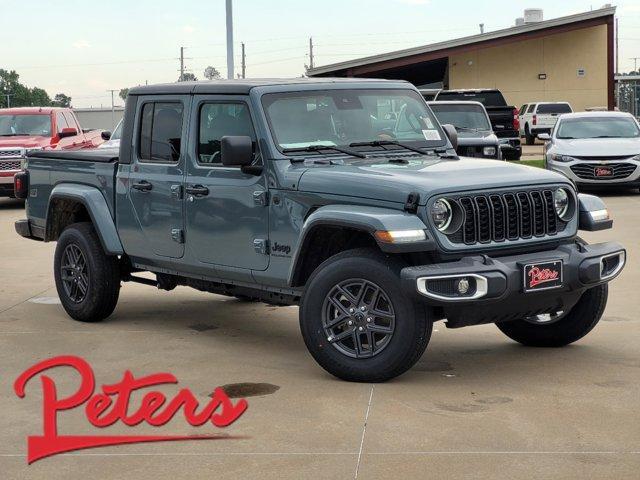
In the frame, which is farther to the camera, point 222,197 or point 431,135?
point 431,135

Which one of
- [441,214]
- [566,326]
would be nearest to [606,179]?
[566,326]

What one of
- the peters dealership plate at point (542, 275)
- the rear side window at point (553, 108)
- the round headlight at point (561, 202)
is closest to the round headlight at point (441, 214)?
the peters dealership plate at point (542, 275)

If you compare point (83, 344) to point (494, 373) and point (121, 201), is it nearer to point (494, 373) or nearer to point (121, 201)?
point (121, 201)

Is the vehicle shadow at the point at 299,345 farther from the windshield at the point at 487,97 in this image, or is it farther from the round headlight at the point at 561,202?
the windshield at the point at 487,97

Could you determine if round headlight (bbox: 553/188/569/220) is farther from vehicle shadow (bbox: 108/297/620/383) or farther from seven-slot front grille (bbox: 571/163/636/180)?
seven-slot front grille (bbox: 571/163/636/180)

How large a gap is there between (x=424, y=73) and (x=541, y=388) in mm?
56017

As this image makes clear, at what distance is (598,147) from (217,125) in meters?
13.9

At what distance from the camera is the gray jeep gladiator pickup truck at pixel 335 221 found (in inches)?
271

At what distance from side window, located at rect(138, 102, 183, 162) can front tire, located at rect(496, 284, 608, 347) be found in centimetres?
262

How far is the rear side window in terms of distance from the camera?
4400 cm

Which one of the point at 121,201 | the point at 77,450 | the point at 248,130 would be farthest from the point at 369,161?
the point at 77,450

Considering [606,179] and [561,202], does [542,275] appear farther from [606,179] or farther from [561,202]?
[606,179]

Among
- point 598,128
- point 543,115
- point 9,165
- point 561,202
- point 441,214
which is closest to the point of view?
point 441,214

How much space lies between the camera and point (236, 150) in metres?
7.62
